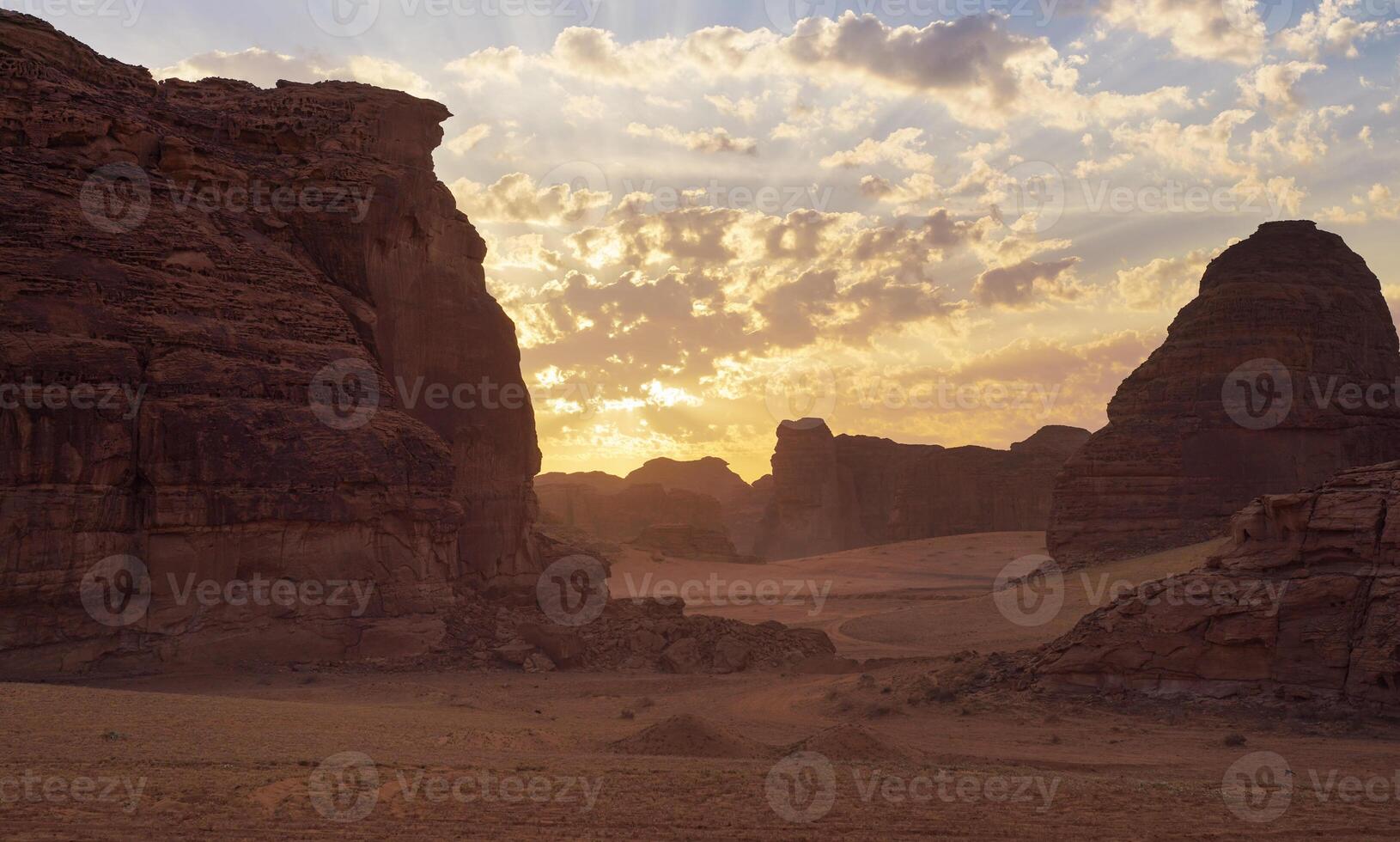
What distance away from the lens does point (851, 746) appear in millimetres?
13234

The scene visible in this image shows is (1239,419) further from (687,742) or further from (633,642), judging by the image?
(687,742)

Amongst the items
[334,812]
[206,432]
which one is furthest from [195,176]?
[334,812]

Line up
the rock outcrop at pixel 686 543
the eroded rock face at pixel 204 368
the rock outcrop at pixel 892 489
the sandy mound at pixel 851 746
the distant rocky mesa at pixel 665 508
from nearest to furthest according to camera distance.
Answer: the sandy mound at pixel 851 746, the eroded rock face at pixel 204 368, the rock outcrop at pixel 686 543, the distant rocky mesa at pixel 665 508, the rock outcrop at pixel 892 489

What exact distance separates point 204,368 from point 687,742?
13.7 metres

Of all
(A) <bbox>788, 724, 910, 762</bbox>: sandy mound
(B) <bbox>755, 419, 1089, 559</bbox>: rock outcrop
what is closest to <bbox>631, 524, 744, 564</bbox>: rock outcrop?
(B) <bbox>755, 419, 1089, 559</bbox>: rock outcrop

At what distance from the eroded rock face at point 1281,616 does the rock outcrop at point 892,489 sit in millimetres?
59821

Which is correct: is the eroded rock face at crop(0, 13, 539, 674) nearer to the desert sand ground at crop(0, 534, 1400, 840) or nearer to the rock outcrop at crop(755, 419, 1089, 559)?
the desert sand ground at crop(0, 534, 1400, 840)

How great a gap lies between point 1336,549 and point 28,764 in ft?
61.1

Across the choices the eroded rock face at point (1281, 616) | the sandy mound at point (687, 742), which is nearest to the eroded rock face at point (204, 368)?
the sandy mound at point (687, 742)

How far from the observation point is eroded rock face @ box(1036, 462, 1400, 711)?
49.9 ft

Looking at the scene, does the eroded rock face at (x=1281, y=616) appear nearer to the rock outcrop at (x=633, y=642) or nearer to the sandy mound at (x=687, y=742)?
the sandy mound at (x=687, y=742)

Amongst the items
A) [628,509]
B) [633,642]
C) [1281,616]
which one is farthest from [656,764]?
[628,509]

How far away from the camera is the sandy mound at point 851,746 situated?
512 inches

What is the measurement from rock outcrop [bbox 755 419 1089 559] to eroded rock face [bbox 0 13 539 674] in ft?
190
